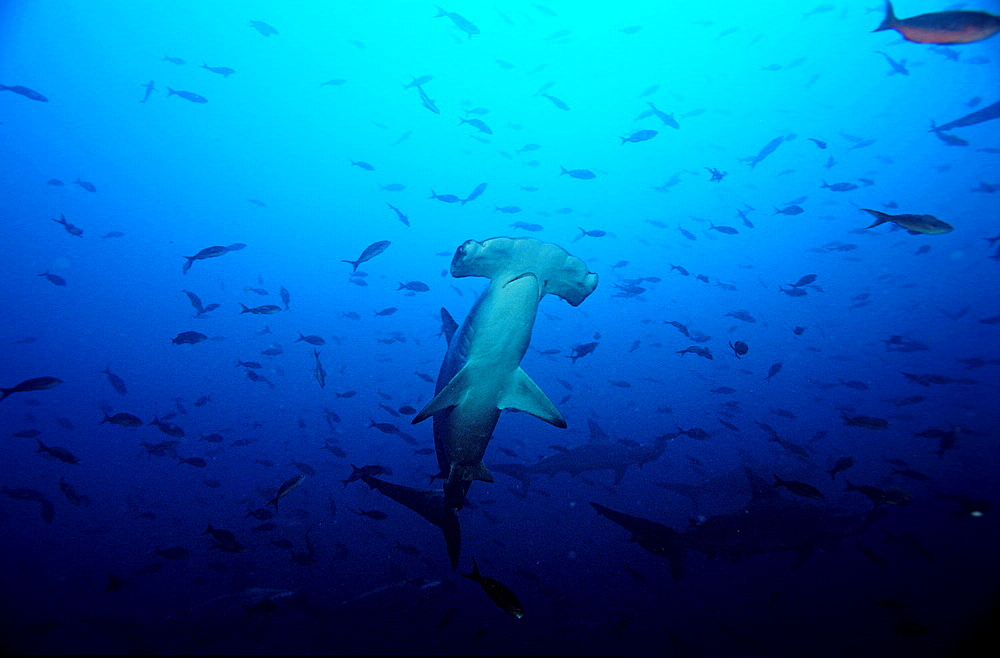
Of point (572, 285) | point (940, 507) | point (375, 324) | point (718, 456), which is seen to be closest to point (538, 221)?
point (375, 324)

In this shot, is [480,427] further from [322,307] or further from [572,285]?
[322,307]

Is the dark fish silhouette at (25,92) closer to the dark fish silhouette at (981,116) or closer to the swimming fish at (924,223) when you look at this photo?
the swimming fish at (924,223)

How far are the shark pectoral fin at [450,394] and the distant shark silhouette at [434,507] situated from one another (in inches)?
54.4

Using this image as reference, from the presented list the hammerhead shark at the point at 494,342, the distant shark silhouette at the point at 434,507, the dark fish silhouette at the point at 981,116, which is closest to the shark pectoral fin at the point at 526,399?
the hammerhead shark at the point at 494,342

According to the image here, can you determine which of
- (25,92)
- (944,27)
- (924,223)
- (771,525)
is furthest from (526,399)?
(25,92)

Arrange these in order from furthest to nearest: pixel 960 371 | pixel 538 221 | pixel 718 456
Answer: pixel 538 221 → pixel 960 371 → pixel 718 456

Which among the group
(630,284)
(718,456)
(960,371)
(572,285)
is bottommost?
(718,456)

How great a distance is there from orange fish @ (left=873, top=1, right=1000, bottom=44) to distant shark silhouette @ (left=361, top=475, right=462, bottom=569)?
225 inches

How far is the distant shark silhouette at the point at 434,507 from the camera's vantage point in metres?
4.54

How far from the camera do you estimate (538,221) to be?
97.8ft

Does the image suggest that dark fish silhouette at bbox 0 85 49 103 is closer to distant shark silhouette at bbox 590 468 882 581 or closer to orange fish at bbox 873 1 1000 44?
orange fish at bbox 873 1 1000 44

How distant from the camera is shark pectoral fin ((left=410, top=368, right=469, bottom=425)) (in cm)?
365

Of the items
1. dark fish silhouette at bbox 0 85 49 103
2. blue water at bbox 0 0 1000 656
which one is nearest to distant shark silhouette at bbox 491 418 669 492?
blue water at bbox 0 0 1000 656

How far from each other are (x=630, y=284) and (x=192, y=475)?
1923cm
